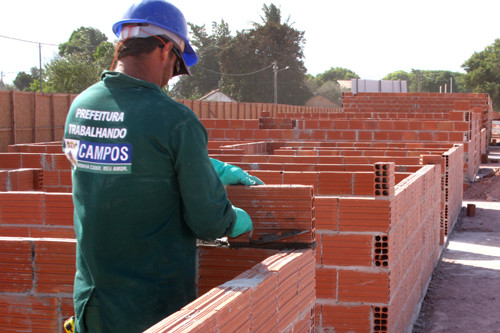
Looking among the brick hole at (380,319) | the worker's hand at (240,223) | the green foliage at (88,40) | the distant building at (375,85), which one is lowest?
the brick hole at (380,319)

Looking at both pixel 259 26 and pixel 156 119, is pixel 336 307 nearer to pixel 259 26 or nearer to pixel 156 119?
pixel 156 119

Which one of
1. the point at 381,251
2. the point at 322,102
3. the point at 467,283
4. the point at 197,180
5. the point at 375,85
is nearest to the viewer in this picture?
the point at 197,180

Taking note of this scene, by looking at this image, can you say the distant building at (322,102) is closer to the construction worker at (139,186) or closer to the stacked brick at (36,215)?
the stacked brick at (36,215)

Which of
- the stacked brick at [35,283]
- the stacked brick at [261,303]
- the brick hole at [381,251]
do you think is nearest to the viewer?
the stacked brick at [261,303]

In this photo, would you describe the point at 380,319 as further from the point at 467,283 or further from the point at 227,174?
the point at 467,283

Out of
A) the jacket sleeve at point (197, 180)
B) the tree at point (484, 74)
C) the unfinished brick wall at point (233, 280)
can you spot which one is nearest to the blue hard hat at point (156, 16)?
the jacket sleeve at point (197, 180)

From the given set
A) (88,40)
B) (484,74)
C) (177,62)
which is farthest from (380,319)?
(88,40)

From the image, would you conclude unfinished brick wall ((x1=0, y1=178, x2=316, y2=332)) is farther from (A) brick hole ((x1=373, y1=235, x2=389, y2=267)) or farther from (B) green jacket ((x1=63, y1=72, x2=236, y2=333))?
(A) brick hole ((x1=373, y1=235, x2=389, y2=267))

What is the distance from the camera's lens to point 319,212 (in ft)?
17.1

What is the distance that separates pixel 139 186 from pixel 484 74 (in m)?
63.4

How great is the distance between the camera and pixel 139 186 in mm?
2361

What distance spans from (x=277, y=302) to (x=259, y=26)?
62.1 meters

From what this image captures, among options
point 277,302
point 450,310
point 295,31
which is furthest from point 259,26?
point 277,302

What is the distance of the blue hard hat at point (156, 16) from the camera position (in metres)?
2.48
